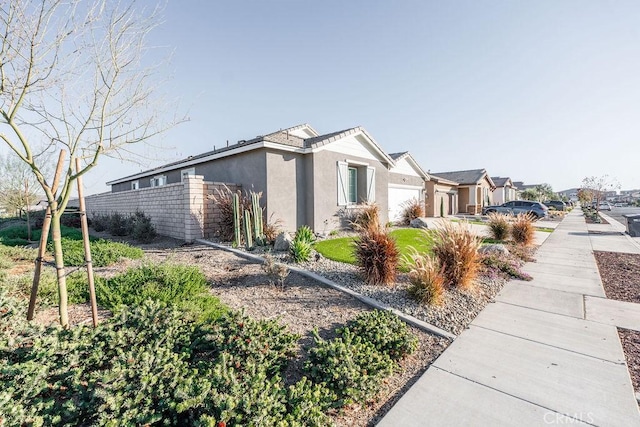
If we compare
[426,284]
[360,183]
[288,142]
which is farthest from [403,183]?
[426,284]

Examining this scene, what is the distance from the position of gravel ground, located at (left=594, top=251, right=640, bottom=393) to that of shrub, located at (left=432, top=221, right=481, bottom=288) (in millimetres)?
2051

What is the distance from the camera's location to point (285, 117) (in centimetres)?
1538

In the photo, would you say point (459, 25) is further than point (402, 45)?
No

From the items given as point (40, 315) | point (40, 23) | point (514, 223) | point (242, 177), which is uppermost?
point (40, 23)

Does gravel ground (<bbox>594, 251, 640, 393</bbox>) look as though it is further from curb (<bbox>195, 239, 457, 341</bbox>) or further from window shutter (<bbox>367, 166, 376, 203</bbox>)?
window shutter (<bbox>367, 166, 376, 203</bbox>)

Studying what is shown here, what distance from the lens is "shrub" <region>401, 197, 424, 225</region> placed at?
1771cm

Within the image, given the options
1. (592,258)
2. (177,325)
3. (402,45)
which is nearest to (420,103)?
(402,45)

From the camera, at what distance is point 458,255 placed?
207 inches

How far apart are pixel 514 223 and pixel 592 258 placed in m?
2.43

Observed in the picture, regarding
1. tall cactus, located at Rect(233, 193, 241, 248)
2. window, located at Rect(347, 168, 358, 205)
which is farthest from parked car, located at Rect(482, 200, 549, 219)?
tall cactus, located at Rect(233, 193, 241, 248)

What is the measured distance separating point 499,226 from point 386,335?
386 inches

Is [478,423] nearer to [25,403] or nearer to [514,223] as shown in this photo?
[25,403]

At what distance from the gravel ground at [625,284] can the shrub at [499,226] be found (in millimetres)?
2606

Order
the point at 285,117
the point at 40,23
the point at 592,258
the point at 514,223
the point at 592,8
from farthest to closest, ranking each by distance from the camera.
Answer: the point at 285,117 → the point at 514,223 → the point at 592,258 → the point at 592,8 → the point at 40,23
